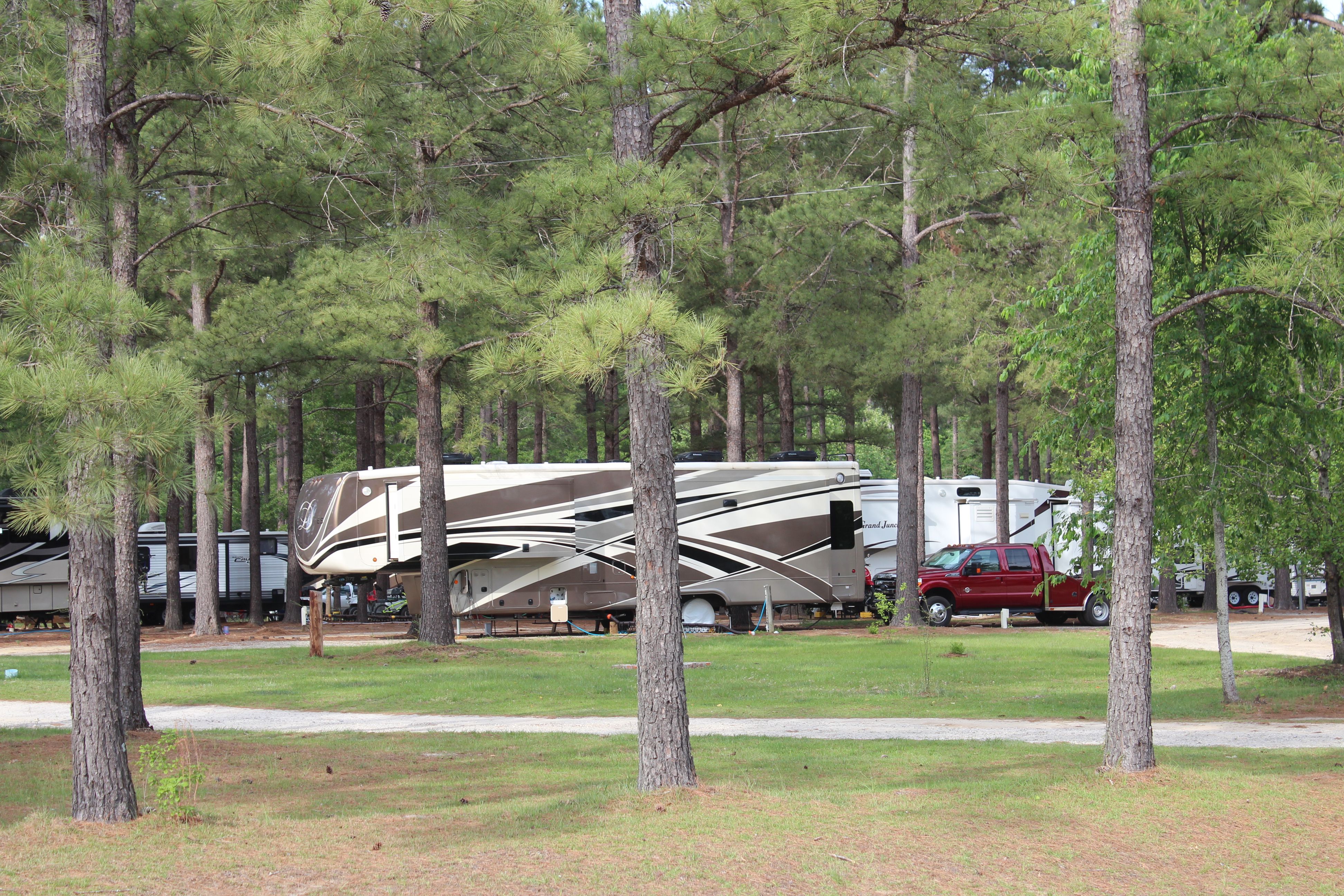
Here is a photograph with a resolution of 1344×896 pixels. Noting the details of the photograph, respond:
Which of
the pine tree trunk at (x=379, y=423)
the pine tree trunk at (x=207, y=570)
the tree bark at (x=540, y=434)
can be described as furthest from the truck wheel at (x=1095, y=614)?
the pine tree trunk at (x=207, y=570)

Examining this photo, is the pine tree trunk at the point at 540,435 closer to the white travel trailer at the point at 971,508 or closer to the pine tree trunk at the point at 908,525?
the white travel trailer at the point at 971,508

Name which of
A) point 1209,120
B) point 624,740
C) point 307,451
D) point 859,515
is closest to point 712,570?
point 859,515

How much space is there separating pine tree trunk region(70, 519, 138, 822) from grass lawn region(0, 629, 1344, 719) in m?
5.67

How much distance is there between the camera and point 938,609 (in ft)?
83.9

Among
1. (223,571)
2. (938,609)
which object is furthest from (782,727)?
(223,571)

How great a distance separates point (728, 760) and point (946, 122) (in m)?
4.92

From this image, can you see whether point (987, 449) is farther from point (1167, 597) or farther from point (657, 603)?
point (657, 603)

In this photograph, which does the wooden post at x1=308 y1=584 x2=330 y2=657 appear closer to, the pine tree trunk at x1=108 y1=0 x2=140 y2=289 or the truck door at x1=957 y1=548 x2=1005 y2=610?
the pine tree trunk at x1=108 y1=0 x2=140 y2=289

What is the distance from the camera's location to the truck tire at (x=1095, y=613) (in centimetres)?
2600

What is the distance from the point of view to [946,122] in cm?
847

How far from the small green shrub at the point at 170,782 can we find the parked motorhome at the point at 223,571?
2245cm

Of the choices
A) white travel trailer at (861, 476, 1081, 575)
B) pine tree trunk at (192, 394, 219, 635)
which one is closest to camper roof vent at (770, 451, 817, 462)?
white travel trailer at (861, 476, 1081, 575)

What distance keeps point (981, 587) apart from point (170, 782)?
21.2m

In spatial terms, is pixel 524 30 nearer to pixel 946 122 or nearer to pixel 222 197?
pixel 946 122
